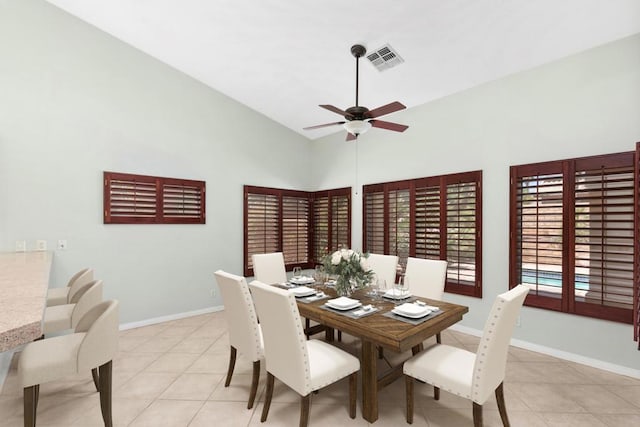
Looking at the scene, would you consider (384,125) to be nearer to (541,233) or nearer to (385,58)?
(385,58)

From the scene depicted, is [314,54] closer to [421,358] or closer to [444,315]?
[444,315]

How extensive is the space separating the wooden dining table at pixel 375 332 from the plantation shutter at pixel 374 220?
91.0 inches

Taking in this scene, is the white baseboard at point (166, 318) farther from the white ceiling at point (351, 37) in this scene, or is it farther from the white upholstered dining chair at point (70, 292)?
the white ceiling at point (351, 37)

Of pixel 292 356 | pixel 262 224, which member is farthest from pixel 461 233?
pixel 262 224

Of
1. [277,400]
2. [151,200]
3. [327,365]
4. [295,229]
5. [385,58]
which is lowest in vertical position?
[277,400]

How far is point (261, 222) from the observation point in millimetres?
5184

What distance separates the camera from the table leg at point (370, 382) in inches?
82.5

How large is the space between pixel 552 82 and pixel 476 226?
1.68m

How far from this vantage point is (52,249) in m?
3.46

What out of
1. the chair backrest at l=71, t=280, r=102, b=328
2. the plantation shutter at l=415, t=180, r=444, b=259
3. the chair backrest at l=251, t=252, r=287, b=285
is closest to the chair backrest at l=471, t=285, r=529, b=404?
the plantation shutter at l=415, t=180, r=444, b=259

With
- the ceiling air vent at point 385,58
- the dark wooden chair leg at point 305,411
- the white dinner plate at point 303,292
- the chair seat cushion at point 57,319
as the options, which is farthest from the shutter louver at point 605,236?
the chair seat cushion at point 57,319

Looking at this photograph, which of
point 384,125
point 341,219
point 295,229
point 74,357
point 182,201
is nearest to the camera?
point 74,357

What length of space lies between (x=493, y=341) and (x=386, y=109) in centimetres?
185

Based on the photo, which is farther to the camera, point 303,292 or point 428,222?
point 428,222
